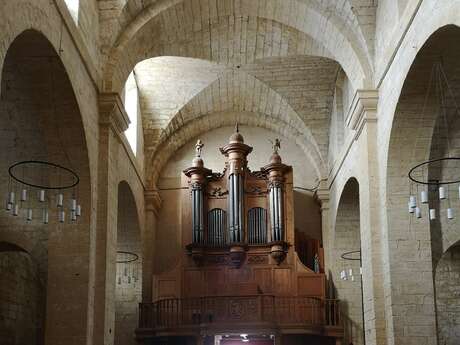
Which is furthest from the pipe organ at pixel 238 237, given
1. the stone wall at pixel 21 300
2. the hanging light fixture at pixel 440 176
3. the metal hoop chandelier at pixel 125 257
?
the hanging light fixture at pixel 440 176

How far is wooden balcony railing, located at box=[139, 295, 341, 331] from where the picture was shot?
21.8 m

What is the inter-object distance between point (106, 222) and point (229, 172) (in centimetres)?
798

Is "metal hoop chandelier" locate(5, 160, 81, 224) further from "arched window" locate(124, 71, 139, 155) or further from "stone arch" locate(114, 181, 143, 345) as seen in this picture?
"arched window" locate(124, 71, 139, 155)

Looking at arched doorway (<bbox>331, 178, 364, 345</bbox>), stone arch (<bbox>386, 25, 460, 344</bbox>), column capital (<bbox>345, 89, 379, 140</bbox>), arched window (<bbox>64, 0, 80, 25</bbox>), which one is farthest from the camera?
arched doorway (<bbox>331, 178, 364, 345</bbox>)

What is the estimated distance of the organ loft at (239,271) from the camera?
71.5 ft

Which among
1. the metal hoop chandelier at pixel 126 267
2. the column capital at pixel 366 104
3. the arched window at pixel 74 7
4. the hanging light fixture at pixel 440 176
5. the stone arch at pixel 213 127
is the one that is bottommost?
the metal hoop chandelier at pixel 126 267

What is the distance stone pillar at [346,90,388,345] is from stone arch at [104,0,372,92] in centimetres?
63

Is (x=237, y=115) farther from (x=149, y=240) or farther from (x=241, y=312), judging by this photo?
(x=241, y=312)

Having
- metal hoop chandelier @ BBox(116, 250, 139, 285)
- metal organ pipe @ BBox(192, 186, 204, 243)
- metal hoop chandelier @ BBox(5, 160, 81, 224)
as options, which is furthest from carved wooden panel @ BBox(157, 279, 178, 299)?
metal hoop chandelier @ BBox(5, 160, 81, 224)

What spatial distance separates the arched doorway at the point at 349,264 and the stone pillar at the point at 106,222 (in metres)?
7.48

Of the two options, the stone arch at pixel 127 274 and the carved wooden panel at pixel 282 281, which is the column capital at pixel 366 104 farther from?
the stone arch at pixel 127 274

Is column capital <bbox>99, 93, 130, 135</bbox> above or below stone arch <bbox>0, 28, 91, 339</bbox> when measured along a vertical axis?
above

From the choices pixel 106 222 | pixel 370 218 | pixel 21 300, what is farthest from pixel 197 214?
pixel 370 218

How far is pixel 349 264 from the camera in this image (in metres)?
23.7
